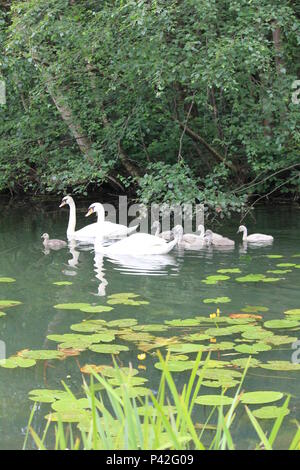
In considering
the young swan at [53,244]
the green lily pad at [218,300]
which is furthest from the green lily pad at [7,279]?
the green lily pad at [218,300]

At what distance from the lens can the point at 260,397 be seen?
197 inches

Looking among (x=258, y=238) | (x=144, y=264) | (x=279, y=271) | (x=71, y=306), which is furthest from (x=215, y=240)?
(x=71, y=306)

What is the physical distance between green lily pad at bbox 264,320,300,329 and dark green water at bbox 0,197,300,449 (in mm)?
202

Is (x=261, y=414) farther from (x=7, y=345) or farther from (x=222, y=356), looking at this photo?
(x=7, y=345)

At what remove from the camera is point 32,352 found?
6.08m

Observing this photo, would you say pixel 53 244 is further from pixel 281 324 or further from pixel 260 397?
pixel 260 397

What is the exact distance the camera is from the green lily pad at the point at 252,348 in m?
6.06

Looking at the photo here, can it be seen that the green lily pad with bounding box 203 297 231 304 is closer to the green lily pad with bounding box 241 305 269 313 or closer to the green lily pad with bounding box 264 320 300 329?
the green lily pad with bounding box 241 305 269 313

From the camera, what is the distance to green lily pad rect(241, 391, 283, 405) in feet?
16.2

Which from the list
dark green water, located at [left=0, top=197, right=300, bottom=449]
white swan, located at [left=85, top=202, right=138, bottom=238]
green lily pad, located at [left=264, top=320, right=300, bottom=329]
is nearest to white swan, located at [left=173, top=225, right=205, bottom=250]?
dark green water, located at [left=0, top=197, right=300, bottom=449]

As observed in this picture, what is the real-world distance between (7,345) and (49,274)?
3.16 metres
